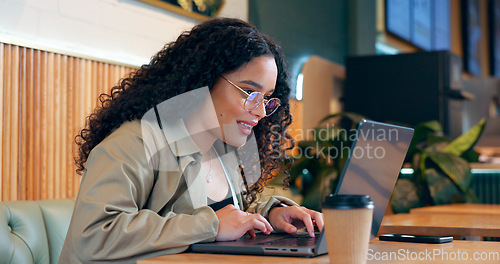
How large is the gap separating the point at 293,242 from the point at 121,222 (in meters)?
0.37

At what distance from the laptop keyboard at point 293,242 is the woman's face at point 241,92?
367 millimetres

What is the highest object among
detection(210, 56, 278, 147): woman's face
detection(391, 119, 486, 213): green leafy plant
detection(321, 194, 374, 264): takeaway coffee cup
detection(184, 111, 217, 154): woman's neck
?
detection(210, 56, 278, 147): woman's face

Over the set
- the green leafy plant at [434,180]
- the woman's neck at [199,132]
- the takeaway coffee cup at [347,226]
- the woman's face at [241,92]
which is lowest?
the green leafy plant at [434,180]

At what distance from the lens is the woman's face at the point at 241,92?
1565 mm

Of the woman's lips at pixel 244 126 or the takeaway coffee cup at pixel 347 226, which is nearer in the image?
the takeaway coffee cup at pixel 347 226

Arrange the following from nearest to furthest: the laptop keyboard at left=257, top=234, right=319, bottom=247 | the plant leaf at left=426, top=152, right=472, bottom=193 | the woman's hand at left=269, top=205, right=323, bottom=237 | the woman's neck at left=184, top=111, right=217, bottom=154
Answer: the laptop keyboard at left=257, top=234, right=319, bottom=247 → the woman's hand at left=269, top=205, right=323, bottom=237 → the woman's neck at left=184, top=111, right=217, bottom=154 → the plant leaf at left=426, top=152, right=472, bottom=193

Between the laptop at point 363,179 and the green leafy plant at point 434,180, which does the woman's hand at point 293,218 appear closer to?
the laptop at point 363,179

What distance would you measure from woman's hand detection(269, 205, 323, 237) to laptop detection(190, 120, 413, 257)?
98mm

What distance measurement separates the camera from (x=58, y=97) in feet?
7.38

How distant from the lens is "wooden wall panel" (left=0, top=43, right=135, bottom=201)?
6.71ft

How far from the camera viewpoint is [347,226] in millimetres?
958

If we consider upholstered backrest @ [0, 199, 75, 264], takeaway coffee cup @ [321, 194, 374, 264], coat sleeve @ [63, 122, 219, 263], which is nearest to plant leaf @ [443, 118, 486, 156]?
upholstered backrest @ [0, 199, 75, 264]

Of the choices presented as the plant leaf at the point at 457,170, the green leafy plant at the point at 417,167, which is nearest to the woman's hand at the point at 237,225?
the green leafy plant at the point at 417,167

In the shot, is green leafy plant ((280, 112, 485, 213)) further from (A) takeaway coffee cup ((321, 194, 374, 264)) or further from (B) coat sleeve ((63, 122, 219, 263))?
(A) takeaway coffee cup ((321, 194, 374, 264))
